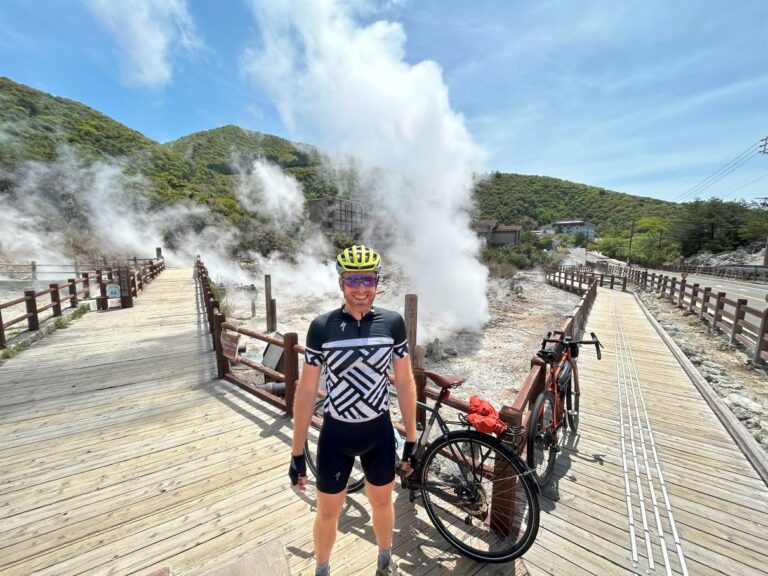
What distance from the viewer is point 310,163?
97.5m

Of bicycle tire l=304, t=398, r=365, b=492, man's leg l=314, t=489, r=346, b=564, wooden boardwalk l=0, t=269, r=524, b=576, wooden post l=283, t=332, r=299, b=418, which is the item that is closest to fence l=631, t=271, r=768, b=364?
wooden boardwalk l=0, t=269, r=524, b=576

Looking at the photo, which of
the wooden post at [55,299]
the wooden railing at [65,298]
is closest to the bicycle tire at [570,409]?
the wooden railing at [65,298]

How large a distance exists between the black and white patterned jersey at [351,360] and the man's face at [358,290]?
2.5 inches

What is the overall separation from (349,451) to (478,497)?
1.32 meters

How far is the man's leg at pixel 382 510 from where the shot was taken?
2.09 m

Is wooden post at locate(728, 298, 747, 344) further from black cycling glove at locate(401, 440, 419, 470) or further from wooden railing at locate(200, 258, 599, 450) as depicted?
black cycling glove at locate(401, 440, 419, 470)

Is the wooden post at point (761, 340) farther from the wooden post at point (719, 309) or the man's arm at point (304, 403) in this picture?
the man's arm at point (304, 403)

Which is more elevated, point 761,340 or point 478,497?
point 478,497

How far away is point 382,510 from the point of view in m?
2.12

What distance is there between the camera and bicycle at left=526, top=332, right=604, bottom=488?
3.25 metres

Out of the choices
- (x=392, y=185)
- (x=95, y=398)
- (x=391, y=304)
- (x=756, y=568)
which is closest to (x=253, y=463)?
(x=95, y=398)

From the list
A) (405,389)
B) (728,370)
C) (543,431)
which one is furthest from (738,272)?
(405,389)

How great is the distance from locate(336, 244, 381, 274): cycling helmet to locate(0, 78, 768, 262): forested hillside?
43.7m

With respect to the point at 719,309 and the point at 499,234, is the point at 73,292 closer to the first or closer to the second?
the point at 719,309
